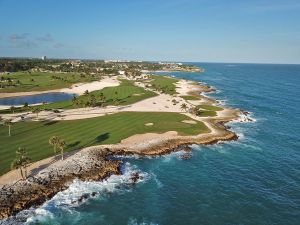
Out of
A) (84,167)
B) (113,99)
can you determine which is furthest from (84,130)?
(113,99)

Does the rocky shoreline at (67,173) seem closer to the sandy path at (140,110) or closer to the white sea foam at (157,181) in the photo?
the sandy path at (140,110)

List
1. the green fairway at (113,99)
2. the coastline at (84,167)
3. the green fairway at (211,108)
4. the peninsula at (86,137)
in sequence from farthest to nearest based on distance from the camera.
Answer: the green fairway at (211,108) < the green fairway at (113,99) < the peninsula at (86,137) < the coastline at (84,167)

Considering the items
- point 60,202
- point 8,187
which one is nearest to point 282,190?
point 60,202

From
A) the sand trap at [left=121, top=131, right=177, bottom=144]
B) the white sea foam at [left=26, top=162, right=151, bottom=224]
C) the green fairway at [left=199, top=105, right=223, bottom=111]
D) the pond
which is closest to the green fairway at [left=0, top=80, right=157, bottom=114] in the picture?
the pond

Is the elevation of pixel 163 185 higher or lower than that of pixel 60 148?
lower

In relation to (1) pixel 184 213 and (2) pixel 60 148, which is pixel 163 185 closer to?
(1) pixel 184 213

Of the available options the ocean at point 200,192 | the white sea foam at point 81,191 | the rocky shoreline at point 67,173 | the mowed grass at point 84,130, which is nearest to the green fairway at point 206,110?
the mowed grass at point 84,130

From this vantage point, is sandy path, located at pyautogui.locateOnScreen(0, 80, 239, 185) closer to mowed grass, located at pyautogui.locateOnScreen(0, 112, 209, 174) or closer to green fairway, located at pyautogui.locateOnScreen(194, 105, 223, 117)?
green fairway, located at pyautogui.locateOnScreen(194, 105, 223, 117)
